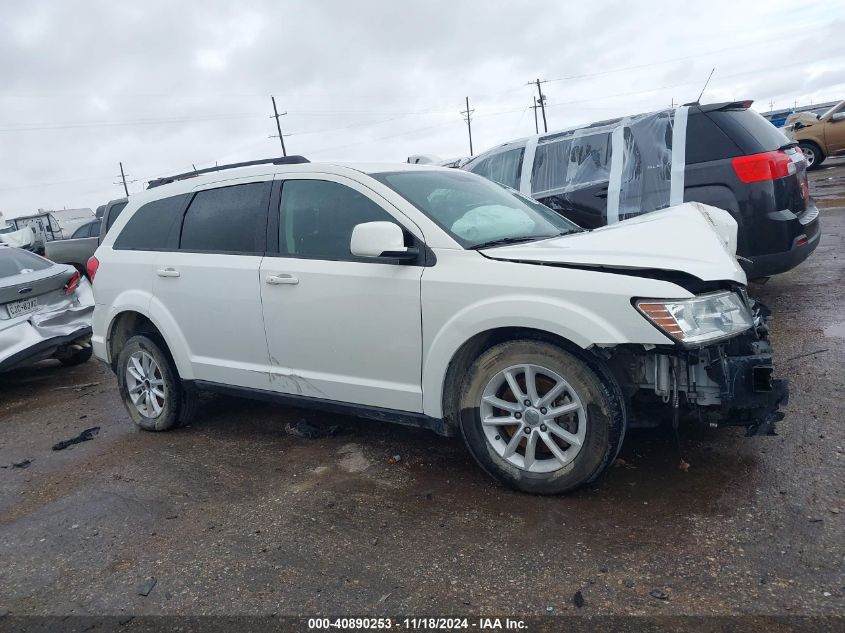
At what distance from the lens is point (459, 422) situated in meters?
3.37

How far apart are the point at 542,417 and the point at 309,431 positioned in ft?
6.17

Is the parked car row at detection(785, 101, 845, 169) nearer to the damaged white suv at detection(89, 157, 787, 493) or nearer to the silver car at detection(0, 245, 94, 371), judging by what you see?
the damaged white suv at detection(89, 157, 787, 493)

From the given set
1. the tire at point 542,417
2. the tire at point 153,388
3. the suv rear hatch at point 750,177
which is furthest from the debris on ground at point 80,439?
the suv rear hatch at point 750,177

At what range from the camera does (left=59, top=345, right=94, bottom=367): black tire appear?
754cm

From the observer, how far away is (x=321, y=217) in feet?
12.6

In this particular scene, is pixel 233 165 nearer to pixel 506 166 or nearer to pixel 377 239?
pixel 377 239

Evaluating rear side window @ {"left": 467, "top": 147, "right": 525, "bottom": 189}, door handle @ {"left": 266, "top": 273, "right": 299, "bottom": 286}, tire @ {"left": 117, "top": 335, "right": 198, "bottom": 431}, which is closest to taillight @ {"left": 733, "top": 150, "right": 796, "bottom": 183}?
rear side window @ {"left": 467, "top": 147, "right": 525, "bottom": 189}

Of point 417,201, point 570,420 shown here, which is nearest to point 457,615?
point 570,420

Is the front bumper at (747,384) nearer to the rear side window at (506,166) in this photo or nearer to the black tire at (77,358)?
the rear side window at (506,166)

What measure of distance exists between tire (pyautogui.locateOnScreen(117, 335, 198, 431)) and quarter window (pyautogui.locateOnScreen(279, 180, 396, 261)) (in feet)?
4.76

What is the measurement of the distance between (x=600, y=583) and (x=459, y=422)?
1.11 metres

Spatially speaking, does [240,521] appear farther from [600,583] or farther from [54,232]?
[54,232]

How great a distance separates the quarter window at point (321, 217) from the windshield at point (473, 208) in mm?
204

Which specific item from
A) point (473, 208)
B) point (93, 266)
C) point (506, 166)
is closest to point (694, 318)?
point (473, 208)
